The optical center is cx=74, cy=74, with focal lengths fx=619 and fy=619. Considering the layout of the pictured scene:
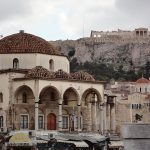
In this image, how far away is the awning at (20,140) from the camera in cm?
4106

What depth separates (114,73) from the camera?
168 m

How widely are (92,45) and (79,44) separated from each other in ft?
13.2

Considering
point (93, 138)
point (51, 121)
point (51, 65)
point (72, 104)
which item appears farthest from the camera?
point (51, 65)

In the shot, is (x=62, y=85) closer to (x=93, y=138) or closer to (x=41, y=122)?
(x=41, y=122)

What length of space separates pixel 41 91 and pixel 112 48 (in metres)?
143

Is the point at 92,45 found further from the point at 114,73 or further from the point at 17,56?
the point at 17,56

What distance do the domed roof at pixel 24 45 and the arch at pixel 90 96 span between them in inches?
169

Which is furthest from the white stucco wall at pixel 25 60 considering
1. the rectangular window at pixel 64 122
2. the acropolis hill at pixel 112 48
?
the acropolis hill at pixel 112 48

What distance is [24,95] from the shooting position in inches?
1873

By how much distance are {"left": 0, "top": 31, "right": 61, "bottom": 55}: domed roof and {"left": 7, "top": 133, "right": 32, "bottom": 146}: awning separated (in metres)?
9.75

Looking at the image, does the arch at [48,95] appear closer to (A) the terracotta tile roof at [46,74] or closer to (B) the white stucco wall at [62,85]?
(B) the white stucco wall at [62,85]

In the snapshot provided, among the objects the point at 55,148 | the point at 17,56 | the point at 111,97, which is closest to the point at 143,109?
the point at 111,97

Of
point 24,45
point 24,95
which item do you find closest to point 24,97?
point 24,95

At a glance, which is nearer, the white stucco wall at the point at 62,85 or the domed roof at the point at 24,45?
the white stucco wall at the point at 62,85
